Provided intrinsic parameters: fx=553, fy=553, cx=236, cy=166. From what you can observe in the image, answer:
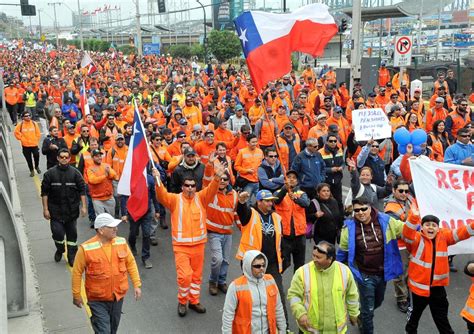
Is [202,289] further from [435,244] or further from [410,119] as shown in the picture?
[410,119]

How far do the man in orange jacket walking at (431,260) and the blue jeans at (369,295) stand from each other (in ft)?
1.04

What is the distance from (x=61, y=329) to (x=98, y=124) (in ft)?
23.7

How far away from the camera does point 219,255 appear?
686 centimetres

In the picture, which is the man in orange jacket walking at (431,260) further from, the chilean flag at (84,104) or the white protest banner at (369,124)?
the chilean flag at (84,104)

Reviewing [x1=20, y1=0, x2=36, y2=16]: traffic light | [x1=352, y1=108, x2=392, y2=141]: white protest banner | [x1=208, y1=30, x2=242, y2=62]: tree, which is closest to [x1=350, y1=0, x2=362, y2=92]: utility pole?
[x1=352, y1=108, x2=392, y2=141]: white protest banner

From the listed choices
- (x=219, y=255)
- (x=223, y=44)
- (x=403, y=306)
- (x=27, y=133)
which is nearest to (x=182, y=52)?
(x=223, y=44)

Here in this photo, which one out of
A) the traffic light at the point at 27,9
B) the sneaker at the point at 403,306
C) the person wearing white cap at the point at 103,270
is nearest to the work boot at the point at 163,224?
the person wearing white cap at the point at 103,270

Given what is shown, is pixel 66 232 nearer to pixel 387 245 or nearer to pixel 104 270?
pixel 104 270

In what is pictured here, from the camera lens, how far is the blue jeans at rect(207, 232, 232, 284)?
22.5 feet

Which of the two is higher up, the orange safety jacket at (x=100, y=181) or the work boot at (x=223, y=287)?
the orange safety jacket at (x=100, y=181)

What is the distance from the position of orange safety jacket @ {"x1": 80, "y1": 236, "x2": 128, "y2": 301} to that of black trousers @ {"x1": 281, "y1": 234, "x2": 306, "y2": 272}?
6.20ft

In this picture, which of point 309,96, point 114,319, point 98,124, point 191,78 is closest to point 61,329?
point 114,319

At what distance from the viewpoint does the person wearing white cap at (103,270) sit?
17.1 feet

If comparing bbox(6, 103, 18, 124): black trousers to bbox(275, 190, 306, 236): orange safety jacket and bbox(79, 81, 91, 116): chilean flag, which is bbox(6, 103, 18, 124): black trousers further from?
bbox(275, 190, 306, 236): orange safety jacket
